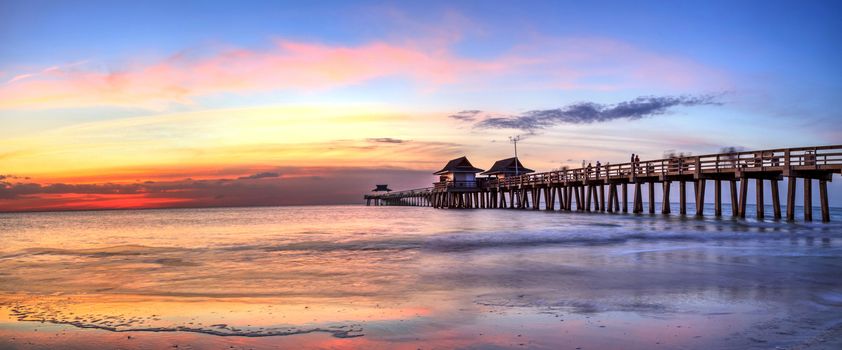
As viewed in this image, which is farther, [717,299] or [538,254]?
[538,254]

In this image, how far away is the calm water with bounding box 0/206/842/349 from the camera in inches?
219

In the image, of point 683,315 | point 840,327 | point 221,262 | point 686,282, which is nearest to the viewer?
point 840,327

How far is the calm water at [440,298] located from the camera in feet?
18.3

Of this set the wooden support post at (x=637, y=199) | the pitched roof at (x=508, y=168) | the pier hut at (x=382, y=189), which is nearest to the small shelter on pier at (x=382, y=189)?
the pier hut at (x=382, y=189)

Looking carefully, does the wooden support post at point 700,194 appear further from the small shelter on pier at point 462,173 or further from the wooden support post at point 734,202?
the small shelter on pier at point 462,173

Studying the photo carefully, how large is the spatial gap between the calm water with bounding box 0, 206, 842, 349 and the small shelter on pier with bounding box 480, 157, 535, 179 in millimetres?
54895

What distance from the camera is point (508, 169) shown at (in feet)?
234

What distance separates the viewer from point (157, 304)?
8.00 metres

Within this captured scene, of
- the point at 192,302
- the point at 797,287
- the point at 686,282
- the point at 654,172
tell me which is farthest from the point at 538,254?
the point at 654,172

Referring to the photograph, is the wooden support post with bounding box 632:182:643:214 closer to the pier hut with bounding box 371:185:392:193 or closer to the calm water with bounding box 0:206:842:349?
the calm water with bounding box 0:206:842:349

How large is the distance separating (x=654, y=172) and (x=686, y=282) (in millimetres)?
25691

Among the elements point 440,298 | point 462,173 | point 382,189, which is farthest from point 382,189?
point 440,298

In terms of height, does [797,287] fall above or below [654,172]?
below

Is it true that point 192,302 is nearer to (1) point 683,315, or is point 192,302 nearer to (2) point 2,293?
(2) point 2,293
